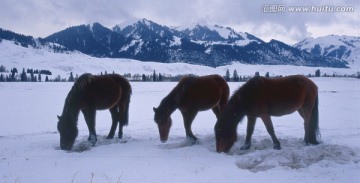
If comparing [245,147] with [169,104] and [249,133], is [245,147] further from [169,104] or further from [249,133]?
[169,104]

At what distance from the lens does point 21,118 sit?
18.1 m

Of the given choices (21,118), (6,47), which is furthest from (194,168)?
(6,47)

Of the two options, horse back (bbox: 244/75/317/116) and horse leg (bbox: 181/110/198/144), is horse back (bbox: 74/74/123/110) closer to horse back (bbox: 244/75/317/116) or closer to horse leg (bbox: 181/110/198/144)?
horse leg (bbox: 181/110/198/144)

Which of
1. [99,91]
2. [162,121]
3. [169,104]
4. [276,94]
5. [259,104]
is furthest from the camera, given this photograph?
[99,91]

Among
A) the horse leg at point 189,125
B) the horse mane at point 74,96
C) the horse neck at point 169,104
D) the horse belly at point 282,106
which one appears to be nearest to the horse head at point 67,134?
the horse mane at point 74,96

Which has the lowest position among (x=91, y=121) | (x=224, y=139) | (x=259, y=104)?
(x=224, y=139)

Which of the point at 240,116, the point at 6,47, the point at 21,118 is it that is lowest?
the point at 21,118

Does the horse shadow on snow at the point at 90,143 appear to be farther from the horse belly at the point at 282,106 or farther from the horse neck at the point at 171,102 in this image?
the horse belly at the point at 282,106

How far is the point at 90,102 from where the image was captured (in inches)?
374

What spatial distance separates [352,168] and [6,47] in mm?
216584

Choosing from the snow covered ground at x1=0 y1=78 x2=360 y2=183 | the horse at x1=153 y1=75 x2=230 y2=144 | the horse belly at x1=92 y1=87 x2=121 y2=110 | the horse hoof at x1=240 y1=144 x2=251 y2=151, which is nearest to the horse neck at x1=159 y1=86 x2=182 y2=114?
the horse at x1=153 y1=75 x2=230 y2=144

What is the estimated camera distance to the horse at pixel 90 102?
8.96 m

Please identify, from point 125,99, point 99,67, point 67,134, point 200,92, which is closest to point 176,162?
point 200,92

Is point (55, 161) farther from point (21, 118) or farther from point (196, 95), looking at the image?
point (21, 118)
